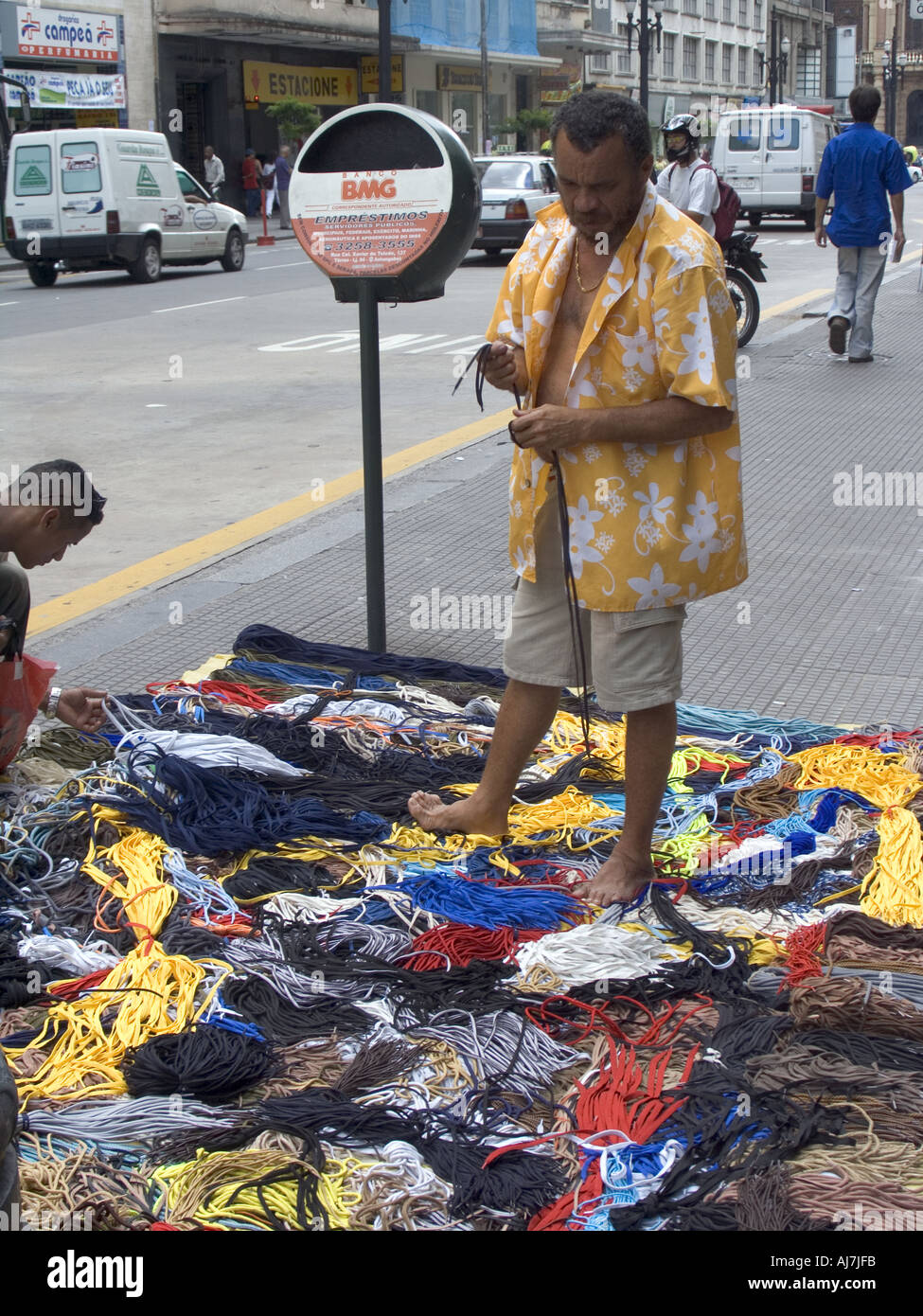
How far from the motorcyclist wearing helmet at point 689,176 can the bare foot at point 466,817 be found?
8192 millimetres

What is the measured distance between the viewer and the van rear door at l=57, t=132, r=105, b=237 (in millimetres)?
Answer: 20141

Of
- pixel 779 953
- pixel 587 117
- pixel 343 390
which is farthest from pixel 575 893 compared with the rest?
pixel 343 390

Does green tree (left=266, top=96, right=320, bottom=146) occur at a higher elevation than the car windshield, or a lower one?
higher

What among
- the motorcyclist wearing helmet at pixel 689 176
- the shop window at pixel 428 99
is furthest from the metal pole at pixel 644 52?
the shop window at pixel 428 99

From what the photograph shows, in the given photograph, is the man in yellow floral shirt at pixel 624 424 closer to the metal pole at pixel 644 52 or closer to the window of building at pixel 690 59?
the metal pole at pixel 644 52

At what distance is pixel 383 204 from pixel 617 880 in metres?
2.39

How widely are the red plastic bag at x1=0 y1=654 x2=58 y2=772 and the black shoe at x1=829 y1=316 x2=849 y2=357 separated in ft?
28.3

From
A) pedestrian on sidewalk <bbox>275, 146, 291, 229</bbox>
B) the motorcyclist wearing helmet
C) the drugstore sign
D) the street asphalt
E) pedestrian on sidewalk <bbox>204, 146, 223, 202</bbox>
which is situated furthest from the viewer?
pedestrian on sidewalk <bbox>275, 146, 291, 229</bbox>

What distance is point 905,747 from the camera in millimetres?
4125

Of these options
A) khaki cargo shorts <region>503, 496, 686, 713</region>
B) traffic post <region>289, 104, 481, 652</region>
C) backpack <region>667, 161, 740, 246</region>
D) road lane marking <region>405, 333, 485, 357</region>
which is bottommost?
khaki cargo shorts <region>503, 496, 686, 713</region>

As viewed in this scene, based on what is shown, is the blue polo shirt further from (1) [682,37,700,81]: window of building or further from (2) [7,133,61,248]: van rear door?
(1) [682,37,700,81]: window of building

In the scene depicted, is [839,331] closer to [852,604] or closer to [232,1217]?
[852,604]

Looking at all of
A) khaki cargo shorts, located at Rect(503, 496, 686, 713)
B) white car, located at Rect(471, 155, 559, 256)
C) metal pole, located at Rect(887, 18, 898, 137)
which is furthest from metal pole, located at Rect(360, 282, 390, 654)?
metal pole, located at Rect(887, 18, 898, 137)

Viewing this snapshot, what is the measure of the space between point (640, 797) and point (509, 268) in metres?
1.27
